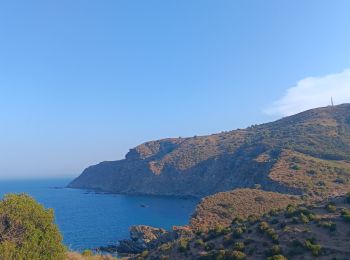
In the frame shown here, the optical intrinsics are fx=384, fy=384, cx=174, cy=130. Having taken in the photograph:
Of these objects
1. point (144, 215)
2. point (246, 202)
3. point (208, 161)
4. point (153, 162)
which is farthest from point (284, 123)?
point (246, 202)

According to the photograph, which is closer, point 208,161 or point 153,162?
point 208,161

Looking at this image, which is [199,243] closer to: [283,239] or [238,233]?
[238,233]

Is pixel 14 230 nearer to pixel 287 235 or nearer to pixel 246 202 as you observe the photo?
pixel 287 235

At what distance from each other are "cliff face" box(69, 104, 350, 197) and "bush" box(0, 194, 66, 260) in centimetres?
6310

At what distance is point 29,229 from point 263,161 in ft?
327

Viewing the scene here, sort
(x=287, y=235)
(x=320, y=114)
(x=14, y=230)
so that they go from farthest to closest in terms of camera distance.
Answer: (x=320, y=114), (x=287, y=235), (x=14, y=230)

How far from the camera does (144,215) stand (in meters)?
111

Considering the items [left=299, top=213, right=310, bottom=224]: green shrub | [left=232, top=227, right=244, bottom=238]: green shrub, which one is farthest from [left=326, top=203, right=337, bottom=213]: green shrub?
[left=232, top=227, right=244, bottom=238]: green shrub

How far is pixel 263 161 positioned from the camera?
4651 inches

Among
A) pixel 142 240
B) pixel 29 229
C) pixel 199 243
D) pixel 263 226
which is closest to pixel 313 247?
pixel 263 226

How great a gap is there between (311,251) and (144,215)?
3478 inches

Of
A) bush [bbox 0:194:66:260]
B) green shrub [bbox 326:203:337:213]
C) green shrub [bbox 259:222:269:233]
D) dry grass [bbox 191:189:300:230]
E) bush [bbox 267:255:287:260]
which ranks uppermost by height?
bush [bbox 0:194:66:260]

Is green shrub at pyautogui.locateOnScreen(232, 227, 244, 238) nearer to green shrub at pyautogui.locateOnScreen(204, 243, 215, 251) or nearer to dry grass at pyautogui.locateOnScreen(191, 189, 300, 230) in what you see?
green shrub at pyautogui.locateOnScreen(204, 243, 215, 251)

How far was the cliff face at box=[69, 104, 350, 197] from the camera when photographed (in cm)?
9744
